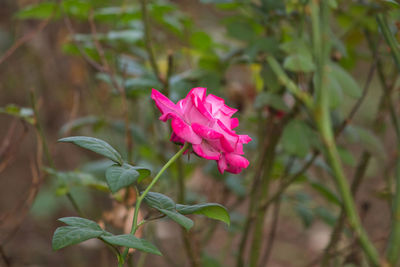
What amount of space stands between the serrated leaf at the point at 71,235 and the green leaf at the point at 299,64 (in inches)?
18.2

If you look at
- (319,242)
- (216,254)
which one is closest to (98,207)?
(216,254)

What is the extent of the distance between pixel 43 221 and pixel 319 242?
1.63 meters

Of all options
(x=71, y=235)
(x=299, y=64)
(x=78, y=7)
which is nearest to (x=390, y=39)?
(x=299, y=64)

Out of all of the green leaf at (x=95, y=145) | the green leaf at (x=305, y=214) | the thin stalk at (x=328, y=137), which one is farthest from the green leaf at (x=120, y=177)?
the green leaf at (x=305, y=214)

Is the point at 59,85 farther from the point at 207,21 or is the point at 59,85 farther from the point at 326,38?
the point at 326,38

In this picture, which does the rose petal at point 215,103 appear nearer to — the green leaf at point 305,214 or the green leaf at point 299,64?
the green leaf at point 299,64

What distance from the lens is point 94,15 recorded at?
3.73 ft

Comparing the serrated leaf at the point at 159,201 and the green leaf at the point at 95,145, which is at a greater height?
the green leaf at the point at 95,145

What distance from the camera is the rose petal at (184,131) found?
52 centimetres

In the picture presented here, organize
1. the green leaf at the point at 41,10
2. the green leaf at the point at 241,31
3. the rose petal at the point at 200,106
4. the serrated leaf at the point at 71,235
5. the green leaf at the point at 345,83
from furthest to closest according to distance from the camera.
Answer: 1. the green leaf at the point at 41,10
2. the green leaf at the point at 241,31
3. the green leaf at the point at 345,83
4. the rose petal at the point at 200,106
5. the serrated leaf at the point at 71,235

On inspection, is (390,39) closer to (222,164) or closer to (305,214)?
(222,164)

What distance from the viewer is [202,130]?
20.6 inches

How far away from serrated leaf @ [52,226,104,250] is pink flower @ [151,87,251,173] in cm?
15

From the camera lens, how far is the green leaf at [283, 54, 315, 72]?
0.77m
